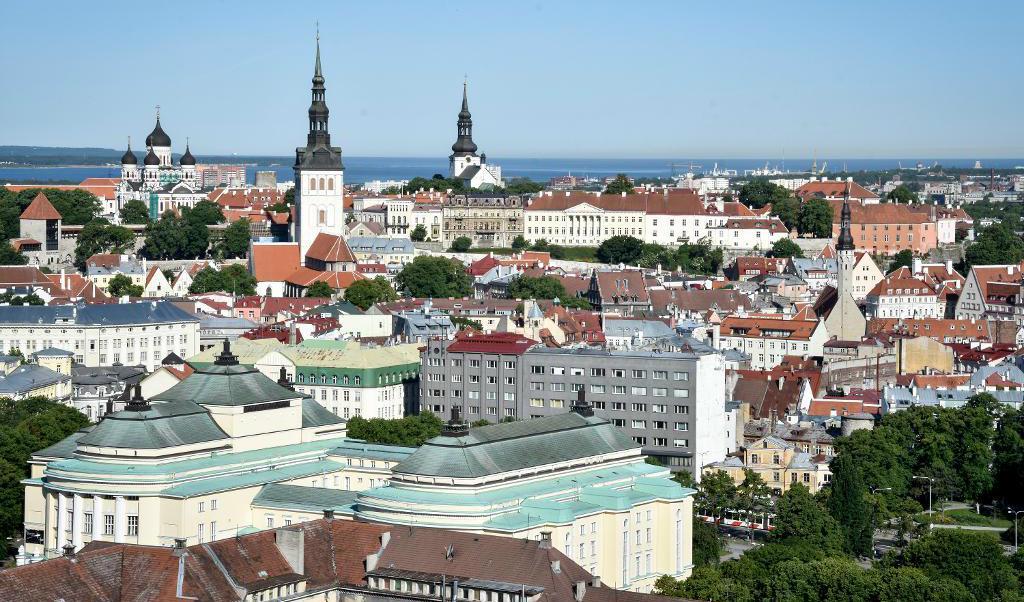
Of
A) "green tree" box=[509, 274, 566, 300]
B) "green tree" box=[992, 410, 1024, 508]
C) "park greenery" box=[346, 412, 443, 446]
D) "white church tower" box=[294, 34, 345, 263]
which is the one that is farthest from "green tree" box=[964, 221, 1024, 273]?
"park greenery" box=[346, 412, 443, 446]

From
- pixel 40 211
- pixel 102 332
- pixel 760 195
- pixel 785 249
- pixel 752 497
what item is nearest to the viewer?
pixel 752 497

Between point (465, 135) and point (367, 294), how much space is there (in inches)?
2150

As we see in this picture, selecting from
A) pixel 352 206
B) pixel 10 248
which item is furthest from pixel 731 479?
pixel 352 206

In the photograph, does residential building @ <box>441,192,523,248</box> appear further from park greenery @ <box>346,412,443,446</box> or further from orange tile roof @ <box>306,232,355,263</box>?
park greenery @ <box>346,412,443,446</box>

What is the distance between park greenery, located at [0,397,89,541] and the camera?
60.0 metres

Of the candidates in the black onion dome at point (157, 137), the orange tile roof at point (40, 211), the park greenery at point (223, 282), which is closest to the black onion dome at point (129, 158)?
the black onion dome at point (157, 137)

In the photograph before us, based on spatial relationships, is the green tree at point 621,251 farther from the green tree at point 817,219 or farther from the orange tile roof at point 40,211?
the orange tile roof at point 40,211

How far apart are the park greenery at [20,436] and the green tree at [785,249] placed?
6751 cm

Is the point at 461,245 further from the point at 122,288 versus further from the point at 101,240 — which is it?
the point at 122,288

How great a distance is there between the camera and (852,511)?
63125mm

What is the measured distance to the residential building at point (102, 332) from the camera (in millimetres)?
93188

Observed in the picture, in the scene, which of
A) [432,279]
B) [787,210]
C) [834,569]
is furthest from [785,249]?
[834,569]

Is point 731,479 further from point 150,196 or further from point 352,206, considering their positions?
point 150,196

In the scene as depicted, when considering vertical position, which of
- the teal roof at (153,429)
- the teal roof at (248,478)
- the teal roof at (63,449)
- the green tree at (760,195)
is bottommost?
the teal roof at (248,478)
